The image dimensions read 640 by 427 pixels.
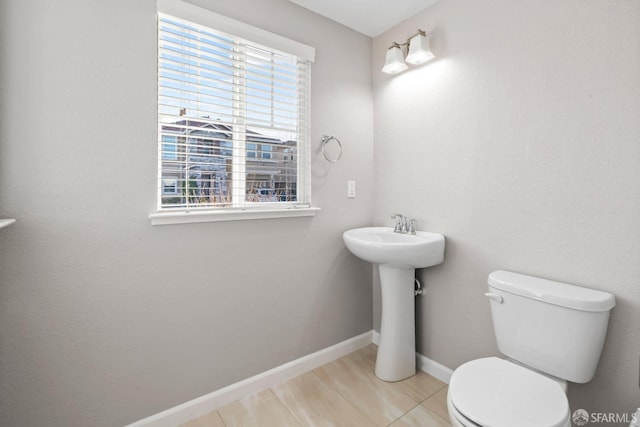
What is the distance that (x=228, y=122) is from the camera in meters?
1.65

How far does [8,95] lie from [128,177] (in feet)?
1.56

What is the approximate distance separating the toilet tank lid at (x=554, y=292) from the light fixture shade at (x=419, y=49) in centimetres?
128

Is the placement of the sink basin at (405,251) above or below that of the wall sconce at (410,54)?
below

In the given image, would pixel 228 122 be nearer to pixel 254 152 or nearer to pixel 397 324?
pixel 254 152

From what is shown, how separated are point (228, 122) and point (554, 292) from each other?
172 cm

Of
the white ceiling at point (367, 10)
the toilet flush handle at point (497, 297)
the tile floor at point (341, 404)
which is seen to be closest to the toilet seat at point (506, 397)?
the toilet flush handle at point (497, 297)

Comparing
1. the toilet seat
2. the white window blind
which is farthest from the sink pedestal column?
the white window blind

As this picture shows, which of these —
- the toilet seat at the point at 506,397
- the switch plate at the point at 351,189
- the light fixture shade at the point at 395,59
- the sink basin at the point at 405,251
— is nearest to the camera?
the toilet seat at the point at 506,397

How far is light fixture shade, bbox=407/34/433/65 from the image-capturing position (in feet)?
5.74

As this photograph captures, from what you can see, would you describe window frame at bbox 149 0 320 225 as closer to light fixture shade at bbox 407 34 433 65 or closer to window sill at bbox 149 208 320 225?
window sill at bbox 149 208 320 225

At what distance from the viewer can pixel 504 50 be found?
153 cm

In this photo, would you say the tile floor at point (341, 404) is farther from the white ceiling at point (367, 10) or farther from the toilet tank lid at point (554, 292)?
the white ceiling at point (367, 10)

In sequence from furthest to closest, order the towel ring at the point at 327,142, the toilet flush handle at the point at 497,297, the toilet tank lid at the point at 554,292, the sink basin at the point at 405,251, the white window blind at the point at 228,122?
the towel ring at the point at 327,142 → the sink basin at the point at 405,251 → the white window blind at the point at 228,122 → the toilet flush handle at the point at 497,297 → the toilet tank lid at the point at 554,292

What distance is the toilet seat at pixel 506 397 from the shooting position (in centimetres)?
95
